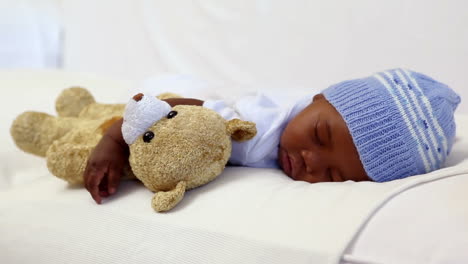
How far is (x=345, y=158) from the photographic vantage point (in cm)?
89

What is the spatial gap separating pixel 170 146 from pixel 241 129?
0.14 meters

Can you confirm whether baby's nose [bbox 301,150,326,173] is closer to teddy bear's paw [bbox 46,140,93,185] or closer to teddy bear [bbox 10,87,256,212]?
teddy bear [bbox 10,87,256,212]

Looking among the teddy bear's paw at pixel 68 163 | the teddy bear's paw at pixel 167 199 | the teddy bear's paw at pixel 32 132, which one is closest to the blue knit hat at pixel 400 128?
the teddy bear's paw at pixel 167 199

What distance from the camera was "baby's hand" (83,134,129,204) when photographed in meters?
0.82

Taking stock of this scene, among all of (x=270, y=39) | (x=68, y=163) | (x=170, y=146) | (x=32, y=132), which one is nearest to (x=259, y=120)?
(x=170, y=146)

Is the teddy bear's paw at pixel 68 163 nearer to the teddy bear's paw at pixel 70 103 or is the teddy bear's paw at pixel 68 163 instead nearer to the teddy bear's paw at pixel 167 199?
the teddy bear's paw at pixel 167 199

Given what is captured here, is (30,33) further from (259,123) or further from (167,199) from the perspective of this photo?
(167,199)

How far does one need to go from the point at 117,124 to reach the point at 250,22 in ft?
2.59

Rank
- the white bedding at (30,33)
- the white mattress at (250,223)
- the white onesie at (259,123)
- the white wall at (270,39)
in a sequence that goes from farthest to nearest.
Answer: the white bedding at (30,33), the white wall at (270,39), the white onesie at (259,123), the white mattress at (250,223)

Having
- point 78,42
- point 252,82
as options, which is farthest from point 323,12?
point 78,42

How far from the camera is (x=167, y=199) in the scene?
0.75 m

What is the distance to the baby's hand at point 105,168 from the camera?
2.69 feet

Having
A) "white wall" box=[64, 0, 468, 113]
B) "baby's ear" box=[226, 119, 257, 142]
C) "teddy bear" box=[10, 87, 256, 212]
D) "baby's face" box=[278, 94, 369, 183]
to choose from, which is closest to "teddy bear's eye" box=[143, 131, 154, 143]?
"teddy bear" box=[10, 87, 256, 212]

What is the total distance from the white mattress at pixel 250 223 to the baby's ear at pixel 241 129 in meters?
0.07
